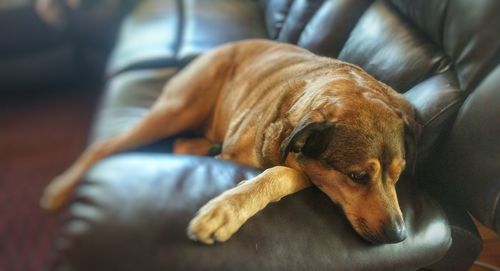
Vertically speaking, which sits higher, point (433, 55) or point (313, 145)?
point (433, 55)

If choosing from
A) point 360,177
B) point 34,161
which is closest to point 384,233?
point 360,177

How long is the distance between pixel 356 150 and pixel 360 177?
8cm

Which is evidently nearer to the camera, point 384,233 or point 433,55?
point 384,233

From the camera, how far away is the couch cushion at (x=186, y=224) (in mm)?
856

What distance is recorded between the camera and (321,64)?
4.84 feet

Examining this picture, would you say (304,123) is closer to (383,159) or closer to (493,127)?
(383,159)

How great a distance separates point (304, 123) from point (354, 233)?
29cm

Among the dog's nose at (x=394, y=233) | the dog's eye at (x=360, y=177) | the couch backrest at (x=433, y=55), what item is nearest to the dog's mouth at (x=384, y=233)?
the dog's nose at (x=394, y=233)

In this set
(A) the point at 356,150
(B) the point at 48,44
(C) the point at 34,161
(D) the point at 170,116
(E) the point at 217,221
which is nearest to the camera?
(E) the point at 217,221

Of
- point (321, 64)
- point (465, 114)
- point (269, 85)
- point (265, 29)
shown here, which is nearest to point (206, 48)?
point (265, 29)

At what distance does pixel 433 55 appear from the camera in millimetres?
1346

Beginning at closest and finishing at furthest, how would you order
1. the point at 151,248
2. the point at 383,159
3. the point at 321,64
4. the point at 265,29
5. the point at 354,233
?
the point at 151,248 < the point at 354,233 < the point at 383,159 < the point at 321,64 < the point at 265,29

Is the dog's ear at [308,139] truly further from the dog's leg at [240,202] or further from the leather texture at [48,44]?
the leather texture at [48,44]

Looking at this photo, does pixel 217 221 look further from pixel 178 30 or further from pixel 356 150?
pixel 178 30
